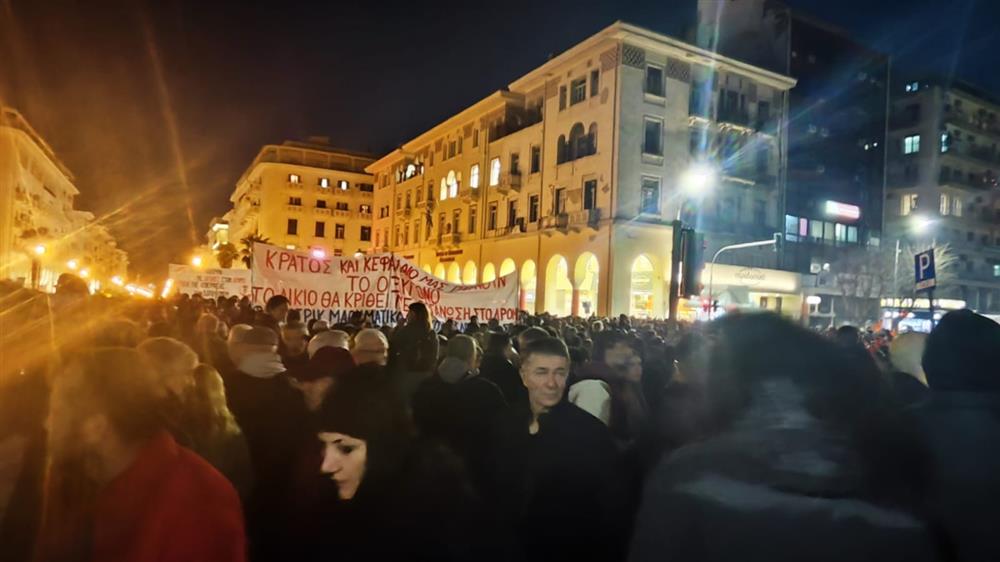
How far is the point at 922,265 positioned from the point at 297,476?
1101cm

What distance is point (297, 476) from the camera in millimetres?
2816

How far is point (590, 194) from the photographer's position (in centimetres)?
3625

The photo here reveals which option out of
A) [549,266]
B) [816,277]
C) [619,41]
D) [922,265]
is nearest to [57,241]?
[549,266]

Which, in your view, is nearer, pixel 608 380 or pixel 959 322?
pixel 959 322

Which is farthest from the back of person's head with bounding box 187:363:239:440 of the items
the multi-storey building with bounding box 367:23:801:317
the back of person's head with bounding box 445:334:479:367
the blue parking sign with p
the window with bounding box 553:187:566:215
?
the window with bounding box 553:187:566:215

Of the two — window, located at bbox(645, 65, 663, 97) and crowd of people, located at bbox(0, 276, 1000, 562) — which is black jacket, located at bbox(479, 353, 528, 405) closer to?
crowd of people, located at bbox(0, 276, 1000, 562)

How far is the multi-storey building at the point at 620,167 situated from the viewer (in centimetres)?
3469

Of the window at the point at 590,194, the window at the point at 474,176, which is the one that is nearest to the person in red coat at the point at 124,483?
the window at the point at 590,194

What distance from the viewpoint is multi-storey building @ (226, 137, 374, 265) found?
2702 inches

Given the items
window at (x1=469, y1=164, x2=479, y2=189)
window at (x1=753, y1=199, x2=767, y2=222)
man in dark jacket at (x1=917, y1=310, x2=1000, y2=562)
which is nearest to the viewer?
man in dark jacket at (x1=917, y1=310, x2=1000, y2=562)

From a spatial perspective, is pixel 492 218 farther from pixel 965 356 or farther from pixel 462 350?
pixel 965 356

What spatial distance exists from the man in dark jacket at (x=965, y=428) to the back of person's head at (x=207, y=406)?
2790 millimetres

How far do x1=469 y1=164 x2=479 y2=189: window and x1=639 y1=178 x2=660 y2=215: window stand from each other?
14.3 m

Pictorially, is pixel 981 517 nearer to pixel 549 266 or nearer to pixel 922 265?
pixel 922 265
